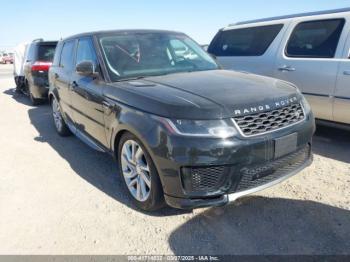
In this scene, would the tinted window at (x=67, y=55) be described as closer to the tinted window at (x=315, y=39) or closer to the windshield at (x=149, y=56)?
the windshield at (x=149, y=56)

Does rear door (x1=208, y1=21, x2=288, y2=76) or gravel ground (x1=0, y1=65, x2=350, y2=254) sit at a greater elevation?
rear door (x1=208, y1=21, x2=288, y2=76)

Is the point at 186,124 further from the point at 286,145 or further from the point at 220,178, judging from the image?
the point at 286,145

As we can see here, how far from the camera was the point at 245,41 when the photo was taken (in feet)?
19.9

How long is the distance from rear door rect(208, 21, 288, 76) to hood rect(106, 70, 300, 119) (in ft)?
6.57

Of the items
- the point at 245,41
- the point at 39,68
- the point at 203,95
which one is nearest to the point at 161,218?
the point at 203,95

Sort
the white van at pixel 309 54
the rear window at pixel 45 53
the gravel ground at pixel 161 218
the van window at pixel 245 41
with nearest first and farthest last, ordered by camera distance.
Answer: the gravel ground at pixel 161 218 < the white van at pixel 309 54 < the van window at pixel 245 41 < the rear window at pixel 45 53

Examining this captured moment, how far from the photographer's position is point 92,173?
4371mm

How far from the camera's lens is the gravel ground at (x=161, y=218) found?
2.79 metres

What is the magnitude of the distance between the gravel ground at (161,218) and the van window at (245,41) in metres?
2.14

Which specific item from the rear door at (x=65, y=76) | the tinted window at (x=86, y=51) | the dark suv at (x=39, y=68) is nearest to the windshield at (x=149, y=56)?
the tinted window at (x=86, y=51)

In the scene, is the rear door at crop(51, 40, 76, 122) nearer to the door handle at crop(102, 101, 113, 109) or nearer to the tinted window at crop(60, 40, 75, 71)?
the tinted window at crop(60, 40, 75, 71)

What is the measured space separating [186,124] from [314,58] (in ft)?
10.2

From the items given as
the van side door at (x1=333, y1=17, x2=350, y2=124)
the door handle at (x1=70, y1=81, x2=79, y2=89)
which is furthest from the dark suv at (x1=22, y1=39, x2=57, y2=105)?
the van side door at (x1=333, y1=17, x2=350, y2=124)

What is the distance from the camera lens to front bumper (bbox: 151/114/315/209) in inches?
105
